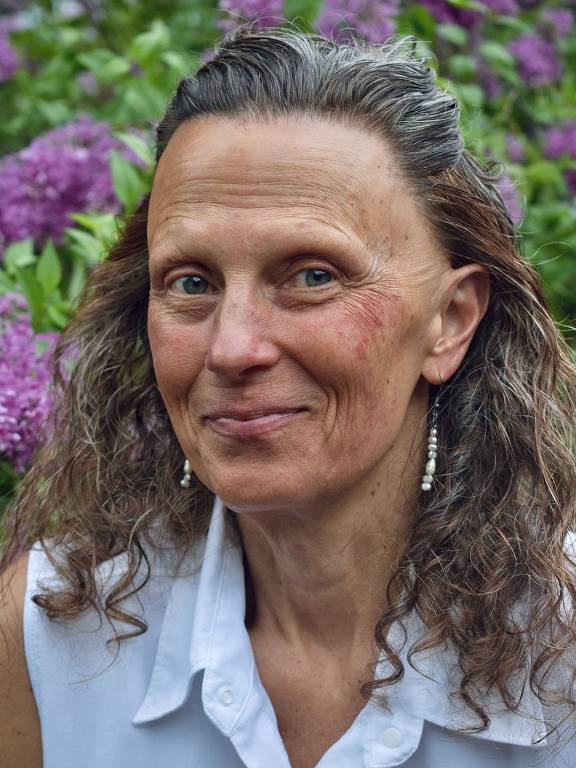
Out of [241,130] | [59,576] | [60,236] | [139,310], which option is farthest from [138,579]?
[60,236]

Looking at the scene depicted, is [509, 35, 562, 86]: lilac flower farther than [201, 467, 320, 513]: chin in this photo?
Yes

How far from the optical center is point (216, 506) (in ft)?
8.23

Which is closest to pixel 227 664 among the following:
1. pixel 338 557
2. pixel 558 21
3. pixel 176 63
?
pixel 338 557

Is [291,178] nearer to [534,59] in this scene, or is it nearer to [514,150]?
[514,150]

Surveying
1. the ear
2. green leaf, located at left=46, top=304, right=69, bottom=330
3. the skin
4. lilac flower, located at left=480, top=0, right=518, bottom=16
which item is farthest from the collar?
lilac flower, located at left=480, top=0, right=518, bottom=16

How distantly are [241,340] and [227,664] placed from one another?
2.36ft

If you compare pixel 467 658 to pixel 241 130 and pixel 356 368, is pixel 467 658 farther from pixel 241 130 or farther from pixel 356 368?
pixel 241 130

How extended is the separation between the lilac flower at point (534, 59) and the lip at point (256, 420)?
2317mm

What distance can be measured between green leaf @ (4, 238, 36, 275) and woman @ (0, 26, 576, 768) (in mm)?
675

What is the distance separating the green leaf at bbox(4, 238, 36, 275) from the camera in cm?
324

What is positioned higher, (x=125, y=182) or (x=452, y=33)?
(x=452, y=33)

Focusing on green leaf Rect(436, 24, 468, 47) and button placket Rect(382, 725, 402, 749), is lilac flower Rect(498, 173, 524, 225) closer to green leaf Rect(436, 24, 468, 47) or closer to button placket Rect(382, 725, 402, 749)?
green leaf Rect(436, 24, 468, 47)

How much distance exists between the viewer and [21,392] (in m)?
2.75

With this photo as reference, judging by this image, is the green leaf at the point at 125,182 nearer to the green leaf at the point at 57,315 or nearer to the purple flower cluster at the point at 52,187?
the purple flower cluster at the point at 52,187
